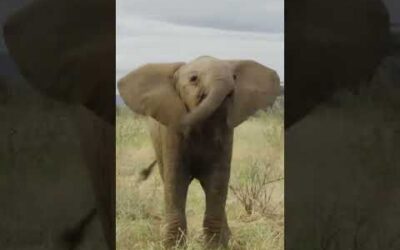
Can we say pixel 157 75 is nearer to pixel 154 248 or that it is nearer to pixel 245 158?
pixel 245 158

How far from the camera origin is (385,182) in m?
2.97

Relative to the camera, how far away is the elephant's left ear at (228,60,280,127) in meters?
Answer: 3.03

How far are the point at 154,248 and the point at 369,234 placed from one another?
3.45 ft

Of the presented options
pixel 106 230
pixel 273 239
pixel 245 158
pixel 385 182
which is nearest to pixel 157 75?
pixel 245 158

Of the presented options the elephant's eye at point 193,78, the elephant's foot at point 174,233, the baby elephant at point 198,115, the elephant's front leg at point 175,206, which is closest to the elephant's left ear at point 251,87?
the baby elephant at point 198,115

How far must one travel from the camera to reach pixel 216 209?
3068 mm

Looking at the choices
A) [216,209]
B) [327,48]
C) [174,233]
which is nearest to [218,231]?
[216,209]

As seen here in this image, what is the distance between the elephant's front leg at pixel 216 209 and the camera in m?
3.06

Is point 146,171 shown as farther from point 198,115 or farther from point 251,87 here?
point 251,87

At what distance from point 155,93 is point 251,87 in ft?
1.61

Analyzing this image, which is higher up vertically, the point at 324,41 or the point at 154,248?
the point at 324,41

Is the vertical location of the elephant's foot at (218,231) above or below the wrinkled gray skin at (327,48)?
below

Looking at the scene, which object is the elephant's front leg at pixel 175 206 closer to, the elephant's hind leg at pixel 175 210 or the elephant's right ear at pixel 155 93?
the elephant's hind leg at pixel 175 210

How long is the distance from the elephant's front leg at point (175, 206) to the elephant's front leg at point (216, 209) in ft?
0.36
